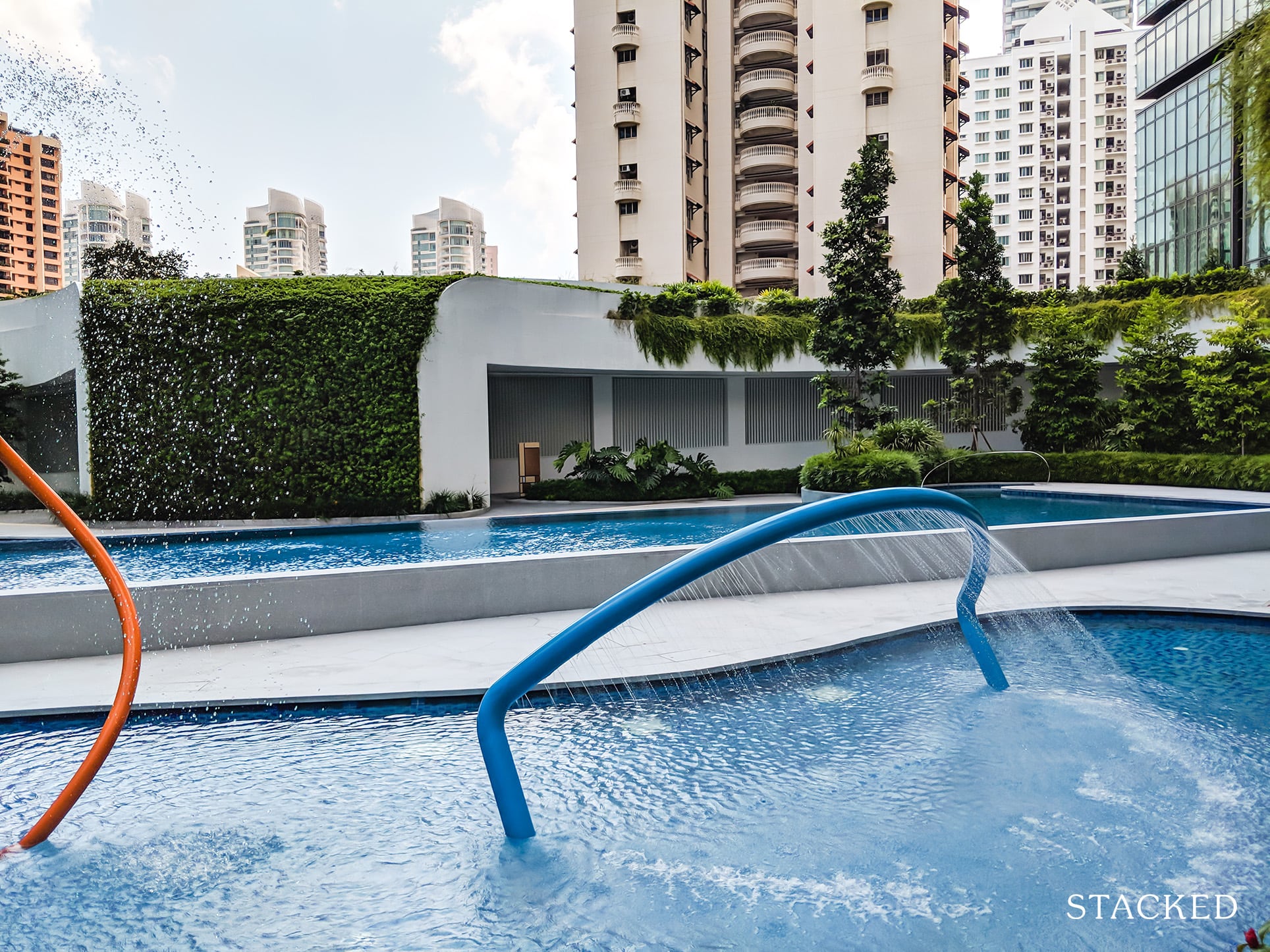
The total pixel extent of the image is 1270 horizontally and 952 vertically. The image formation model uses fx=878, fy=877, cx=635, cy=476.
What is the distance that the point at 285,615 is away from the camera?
25.3 ft

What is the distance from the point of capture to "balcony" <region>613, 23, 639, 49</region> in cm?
4103

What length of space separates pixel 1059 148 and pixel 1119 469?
7280 cm

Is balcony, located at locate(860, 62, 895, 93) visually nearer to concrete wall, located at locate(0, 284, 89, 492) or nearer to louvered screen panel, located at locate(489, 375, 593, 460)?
louvered screen panel, located at locate(489, 375, 593, 460)

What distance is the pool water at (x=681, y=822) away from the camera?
348 centimetres

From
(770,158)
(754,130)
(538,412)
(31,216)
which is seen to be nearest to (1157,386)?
(538,412)

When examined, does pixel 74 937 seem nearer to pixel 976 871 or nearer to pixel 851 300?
pixel 976 871

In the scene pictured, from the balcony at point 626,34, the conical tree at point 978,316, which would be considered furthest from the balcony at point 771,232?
the conical tree at point 978,316

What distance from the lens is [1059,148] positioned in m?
80.4

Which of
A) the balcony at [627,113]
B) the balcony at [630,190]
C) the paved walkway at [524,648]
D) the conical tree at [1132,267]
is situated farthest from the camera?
the balcony at [630,190]

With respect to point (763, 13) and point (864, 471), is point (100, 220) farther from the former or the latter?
point (763, 13)

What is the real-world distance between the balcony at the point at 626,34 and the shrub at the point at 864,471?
30270mm

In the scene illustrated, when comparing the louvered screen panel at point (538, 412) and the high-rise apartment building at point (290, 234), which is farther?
the high-rise apartment building at point (290, 234)

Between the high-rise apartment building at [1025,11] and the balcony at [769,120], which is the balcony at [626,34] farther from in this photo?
the high-rise apartment building at [1025,11]

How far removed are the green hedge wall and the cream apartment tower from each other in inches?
843
